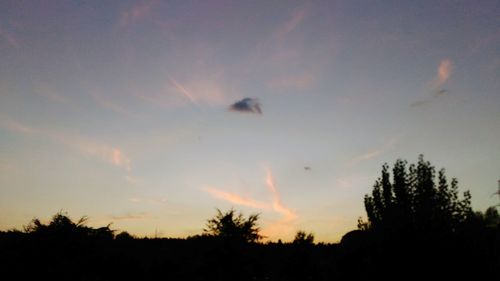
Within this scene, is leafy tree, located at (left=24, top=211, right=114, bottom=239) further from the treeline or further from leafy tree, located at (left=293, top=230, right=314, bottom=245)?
leafy tree, located at (left=293, top=230, right=314, bottom=245)

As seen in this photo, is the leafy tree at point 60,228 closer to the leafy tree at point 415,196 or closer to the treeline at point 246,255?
the treeline at point 246,255

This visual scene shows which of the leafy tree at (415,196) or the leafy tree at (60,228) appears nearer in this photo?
the leafy tree at (60,228)

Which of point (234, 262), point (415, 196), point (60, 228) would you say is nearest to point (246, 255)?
point (234, 262)

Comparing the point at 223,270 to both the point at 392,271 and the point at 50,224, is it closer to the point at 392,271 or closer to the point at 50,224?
the point at 392,271

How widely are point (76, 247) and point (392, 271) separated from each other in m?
14.9

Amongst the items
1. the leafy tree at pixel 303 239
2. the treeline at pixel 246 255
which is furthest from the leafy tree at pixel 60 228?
the leafy tree at pixel 303 239

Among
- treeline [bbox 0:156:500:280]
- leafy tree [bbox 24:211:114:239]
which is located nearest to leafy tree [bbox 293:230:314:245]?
treeline [bbox 0:156:500:280]

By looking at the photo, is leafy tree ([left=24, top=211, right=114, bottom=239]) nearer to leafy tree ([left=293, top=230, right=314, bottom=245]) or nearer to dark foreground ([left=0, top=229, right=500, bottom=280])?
dark foreground ([left=0, top=229, right=500, bottom=280])

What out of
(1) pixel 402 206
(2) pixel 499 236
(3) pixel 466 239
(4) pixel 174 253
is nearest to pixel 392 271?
(3) pixel 466 239

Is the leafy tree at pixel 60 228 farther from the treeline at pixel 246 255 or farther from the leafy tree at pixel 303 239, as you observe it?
the leafy tree at pixel 303 239

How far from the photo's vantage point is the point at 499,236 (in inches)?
991

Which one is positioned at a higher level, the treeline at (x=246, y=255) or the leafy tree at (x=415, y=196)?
the leafy tree at (x=415, y=196)

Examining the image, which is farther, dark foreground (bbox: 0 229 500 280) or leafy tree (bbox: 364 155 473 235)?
leafy tree (bbox: 364 155 473 235)

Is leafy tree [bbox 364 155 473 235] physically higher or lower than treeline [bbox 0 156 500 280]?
higher
